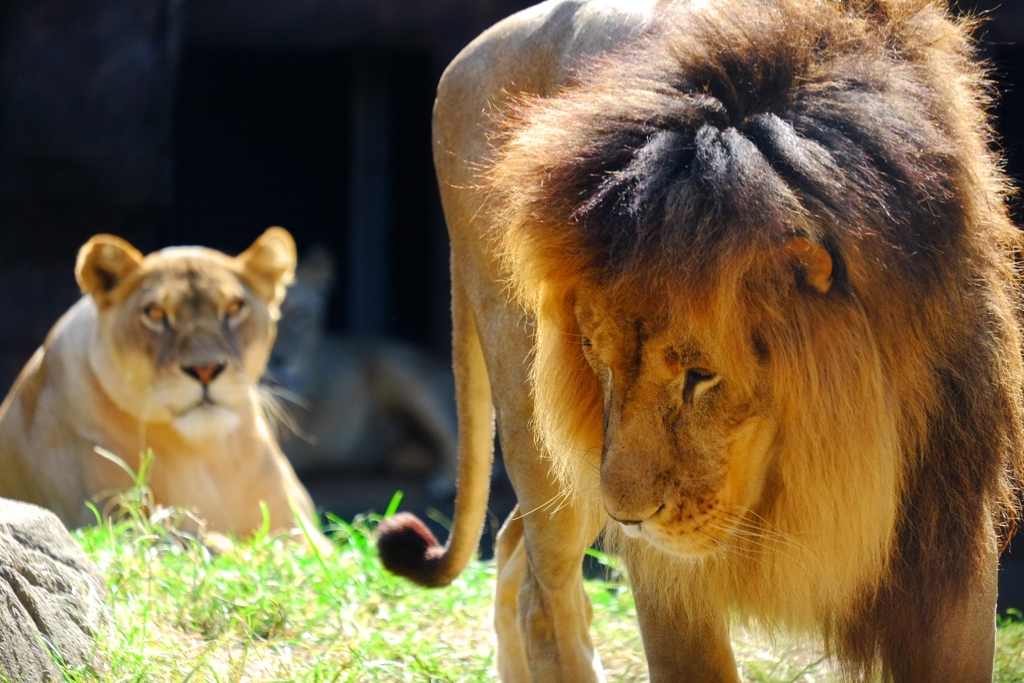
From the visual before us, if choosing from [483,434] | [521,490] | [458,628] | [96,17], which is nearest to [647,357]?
[521,490]

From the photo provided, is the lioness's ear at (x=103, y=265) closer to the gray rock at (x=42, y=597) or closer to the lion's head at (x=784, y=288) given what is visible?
the gray rock at (x=42, y=597)

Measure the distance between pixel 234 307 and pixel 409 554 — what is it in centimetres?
172

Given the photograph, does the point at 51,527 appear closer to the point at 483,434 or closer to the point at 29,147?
the point at 483,434

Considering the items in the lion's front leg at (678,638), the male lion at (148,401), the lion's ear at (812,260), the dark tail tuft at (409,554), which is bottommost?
the lion's front leg at (678,638)

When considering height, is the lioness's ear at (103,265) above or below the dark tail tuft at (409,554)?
above

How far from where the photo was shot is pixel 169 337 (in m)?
4.23

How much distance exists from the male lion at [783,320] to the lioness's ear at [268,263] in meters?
2.61

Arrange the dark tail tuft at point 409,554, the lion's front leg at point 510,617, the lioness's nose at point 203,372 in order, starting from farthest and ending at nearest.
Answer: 1. the lioness's nose at point 203,372
2. the dark tail tuft at point 409,554
3. the lion's front leg at point 510,617

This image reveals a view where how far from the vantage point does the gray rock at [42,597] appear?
215 centimetres

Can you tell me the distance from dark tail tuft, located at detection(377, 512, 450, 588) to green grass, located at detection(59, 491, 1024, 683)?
0.18 m

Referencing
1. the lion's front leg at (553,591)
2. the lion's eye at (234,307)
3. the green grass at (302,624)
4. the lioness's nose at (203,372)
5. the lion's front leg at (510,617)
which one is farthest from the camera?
the lion's eye at (234,307)

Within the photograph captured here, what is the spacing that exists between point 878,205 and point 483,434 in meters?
1.39

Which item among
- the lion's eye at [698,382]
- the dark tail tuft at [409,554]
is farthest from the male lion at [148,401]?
the lion's eye at [698,382]

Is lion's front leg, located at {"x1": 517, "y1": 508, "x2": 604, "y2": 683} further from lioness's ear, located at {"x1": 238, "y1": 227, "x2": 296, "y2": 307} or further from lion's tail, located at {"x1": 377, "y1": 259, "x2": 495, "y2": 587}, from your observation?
lioness's ear, located at {"x1": 238, "y1": 227, "x2": 296, "y2": 307}
